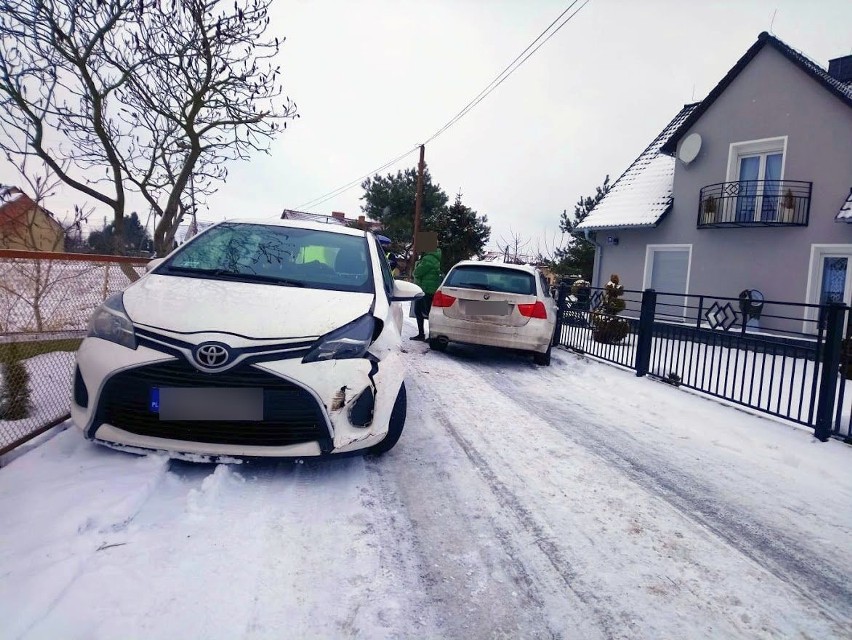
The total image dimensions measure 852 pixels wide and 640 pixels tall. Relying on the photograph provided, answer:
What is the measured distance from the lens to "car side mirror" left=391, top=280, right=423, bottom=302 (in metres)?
4.16

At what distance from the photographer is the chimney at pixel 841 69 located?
559 inches

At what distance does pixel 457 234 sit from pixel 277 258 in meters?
21.0

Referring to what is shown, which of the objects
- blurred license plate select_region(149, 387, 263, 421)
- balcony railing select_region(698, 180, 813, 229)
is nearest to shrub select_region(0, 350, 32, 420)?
blurred license plate select_region(149, 387, 263, 421)

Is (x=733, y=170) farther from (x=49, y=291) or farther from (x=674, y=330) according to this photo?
(x=49, y=291)

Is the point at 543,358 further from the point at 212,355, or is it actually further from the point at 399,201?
the point at 399,201

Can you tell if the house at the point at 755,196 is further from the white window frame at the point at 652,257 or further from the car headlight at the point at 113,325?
the car headlight at the point at 113,325

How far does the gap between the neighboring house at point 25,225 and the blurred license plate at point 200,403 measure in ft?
10.5

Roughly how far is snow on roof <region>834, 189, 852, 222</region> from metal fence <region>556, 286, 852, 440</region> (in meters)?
1.99

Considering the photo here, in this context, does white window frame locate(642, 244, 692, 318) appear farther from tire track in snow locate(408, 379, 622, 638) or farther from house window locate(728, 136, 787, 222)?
tire track in snow locate(408, 379, 622, 638)

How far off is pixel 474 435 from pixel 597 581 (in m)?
1.94

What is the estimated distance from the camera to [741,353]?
6.35 m

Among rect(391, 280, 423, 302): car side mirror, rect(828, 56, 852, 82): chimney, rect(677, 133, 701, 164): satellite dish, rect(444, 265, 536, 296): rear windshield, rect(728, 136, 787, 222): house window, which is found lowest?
rect(391, 280, 423, 302): car side mirror

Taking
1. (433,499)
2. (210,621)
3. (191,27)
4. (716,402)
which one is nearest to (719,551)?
(433,499)

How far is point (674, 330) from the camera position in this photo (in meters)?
7.46
